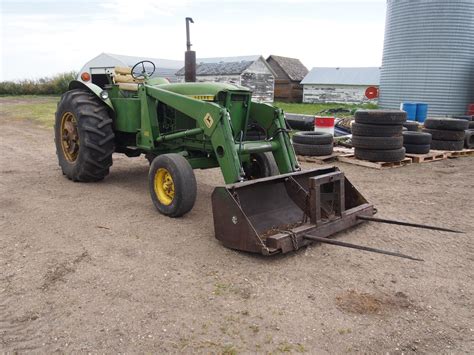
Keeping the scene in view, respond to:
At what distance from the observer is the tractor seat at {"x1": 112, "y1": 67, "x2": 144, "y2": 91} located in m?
6.70

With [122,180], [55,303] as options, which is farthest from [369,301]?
[122,180]

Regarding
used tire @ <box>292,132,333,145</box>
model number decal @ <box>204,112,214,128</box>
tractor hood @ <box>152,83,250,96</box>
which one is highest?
tractor hood @ <box>152,83,250,96</box>

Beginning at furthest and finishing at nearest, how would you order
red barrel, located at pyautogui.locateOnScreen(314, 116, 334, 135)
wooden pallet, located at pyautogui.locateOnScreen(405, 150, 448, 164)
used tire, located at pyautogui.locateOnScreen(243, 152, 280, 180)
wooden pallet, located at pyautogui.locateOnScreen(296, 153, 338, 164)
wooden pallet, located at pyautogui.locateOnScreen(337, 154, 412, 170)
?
red barrel, located at pyautogui.locateOnScreen(314, 116, 334, 135) → wooden pallet, located at pyautogui.locateOnScreen(405, 150, 448, 164) → wooden pallet, located at pyautogui.locateOnScreen(296, 153, 338, 164) → wooden pallet, located at pyautogui.locateOnScreen(337, 154, 412, 170) → used tire, located at pyautogui.locateOnScreen(243, 152, 280, 180)

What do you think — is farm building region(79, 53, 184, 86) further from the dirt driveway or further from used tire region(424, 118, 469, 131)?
the dirt driveway

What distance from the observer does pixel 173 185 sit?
16.6 feet

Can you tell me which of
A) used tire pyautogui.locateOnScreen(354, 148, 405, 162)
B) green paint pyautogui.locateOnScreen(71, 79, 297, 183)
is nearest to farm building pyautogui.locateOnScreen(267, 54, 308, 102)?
used tire pyautogui.locateOnScreen(354, 148, 405, 162)

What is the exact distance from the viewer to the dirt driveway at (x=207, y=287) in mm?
2896

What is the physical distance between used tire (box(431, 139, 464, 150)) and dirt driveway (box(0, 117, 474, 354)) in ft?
15.6

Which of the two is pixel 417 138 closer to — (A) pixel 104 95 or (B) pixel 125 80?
(B) pixel 125 80

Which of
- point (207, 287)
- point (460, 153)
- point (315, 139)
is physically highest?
point (315, 139)

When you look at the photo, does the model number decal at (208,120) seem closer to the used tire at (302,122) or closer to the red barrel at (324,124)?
the red barrel at (324,124)

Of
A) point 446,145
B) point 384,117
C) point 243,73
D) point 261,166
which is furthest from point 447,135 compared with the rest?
point 243,73

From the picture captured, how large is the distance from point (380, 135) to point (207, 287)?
6.19 metres

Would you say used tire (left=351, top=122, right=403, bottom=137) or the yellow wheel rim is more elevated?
used tire (left=351, top=122, right=403, bottom=137)
